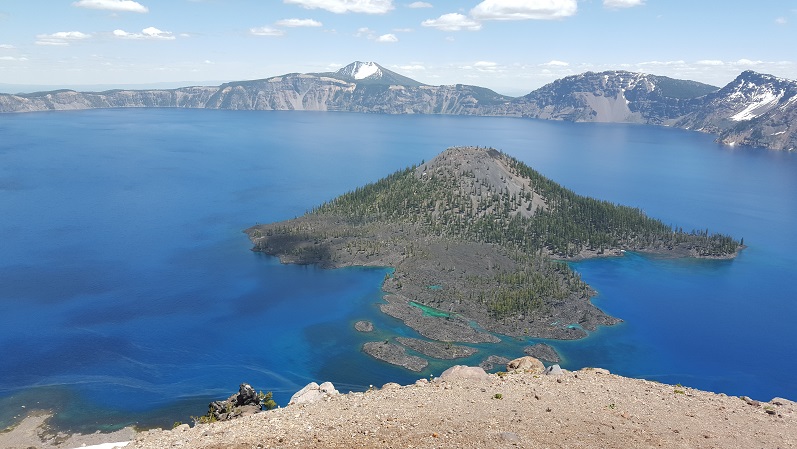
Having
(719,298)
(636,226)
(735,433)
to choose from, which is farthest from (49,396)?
(636,226)

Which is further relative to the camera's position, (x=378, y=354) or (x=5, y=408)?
(x=378, y=354)

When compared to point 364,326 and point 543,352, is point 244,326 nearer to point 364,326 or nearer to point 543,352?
point 364,326

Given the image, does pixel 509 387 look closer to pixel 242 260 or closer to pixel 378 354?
pixel 378 354

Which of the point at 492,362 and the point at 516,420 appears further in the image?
the point at 492,362

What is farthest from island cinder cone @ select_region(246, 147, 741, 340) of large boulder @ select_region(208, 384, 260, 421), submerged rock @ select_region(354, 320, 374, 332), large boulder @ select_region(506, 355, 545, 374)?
large boulder @ select_region(506, 355, 545, 374)

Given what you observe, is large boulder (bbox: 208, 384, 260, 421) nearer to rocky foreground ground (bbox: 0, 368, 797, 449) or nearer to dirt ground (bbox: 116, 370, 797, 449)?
dirt ground (bbox: 116, 370, 797, 449)

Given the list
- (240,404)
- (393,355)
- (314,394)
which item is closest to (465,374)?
(314,394)
